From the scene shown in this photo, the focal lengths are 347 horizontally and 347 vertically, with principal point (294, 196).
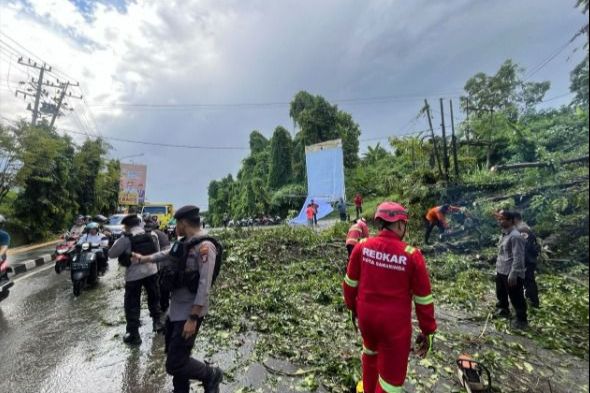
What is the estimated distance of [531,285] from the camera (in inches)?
213

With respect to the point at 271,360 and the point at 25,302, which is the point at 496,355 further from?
the point at 25,302

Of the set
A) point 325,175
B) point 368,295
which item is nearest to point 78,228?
point 368,295

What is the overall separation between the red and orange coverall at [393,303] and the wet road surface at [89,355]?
4.36ft

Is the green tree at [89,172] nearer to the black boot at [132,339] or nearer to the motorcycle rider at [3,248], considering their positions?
the motorcycle rider at [3,248]

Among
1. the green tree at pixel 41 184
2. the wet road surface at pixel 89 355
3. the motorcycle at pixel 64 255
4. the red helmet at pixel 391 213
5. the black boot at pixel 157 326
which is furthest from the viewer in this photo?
the green tree at pixel 41 184

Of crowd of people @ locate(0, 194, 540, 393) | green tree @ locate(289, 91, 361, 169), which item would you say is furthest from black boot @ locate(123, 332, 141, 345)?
green tree @ locate(289, 91, 361, 169)

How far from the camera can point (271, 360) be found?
4.14m

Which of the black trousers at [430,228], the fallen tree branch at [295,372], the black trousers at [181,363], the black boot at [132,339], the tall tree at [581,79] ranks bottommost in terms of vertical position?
the fallen tree branch at [295,372]

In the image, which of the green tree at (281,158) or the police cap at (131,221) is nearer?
the police cap at (131,221)

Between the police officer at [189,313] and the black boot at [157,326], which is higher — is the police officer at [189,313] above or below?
above

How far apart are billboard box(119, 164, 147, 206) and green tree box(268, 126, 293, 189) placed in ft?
44.5

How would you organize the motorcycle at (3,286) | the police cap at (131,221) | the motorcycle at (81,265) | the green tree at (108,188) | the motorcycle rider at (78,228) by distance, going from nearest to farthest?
the police cap at (131,221) < the motorcycle at (3,286) < the motorcycle at (81,265) < the motorcycle rider at (78,228) < the green tree at (108,188)

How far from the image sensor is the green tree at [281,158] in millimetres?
38344

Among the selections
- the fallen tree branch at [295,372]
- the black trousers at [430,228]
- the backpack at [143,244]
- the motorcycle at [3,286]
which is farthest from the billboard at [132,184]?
the fallen tree branch at [295,372]
